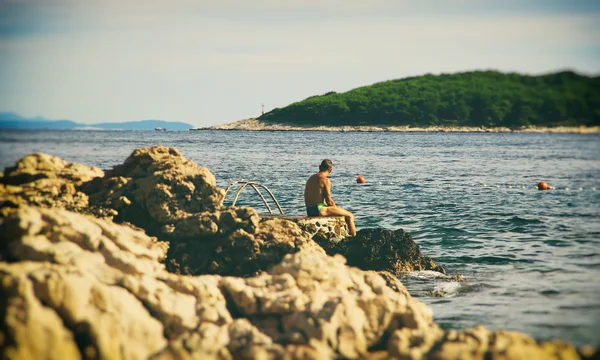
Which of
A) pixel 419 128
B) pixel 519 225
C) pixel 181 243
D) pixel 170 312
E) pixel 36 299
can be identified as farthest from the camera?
pixel 419 128

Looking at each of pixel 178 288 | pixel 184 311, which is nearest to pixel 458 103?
pixel 178 288

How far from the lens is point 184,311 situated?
7273 millimetres

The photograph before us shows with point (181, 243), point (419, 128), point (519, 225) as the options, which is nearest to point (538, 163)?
point (519, 225)

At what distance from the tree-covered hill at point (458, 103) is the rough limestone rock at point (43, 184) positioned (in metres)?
107

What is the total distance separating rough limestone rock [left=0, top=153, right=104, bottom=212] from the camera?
9891mm

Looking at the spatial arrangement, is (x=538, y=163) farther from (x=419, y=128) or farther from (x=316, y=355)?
(x=419, y=128)

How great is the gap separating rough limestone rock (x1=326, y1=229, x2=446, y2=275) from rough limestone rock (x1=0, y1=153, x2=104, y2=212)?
16.2 ft

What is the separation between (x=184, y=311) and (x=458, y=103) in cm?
15494

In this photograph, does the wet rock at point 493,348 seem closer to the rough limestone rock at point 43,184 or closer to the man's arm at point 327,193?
the rough limestone rock at point 43,184

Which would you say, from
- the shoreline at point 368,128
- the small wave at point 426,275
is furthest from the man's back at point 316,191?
the shoreline at point 368,128

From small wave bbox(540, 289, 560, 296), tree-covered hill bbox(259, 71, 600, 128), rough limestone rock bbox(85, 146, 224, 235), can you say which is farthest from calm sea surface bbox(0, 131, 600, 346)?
tree-covered hill bbox(259, 71, 600, 128)

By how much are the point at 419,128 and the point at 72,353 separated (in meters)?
147

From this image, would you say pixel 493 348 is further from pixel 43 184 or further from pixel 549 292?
pixel 43 184

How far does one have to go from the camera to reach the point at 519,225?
19531 millimetres
